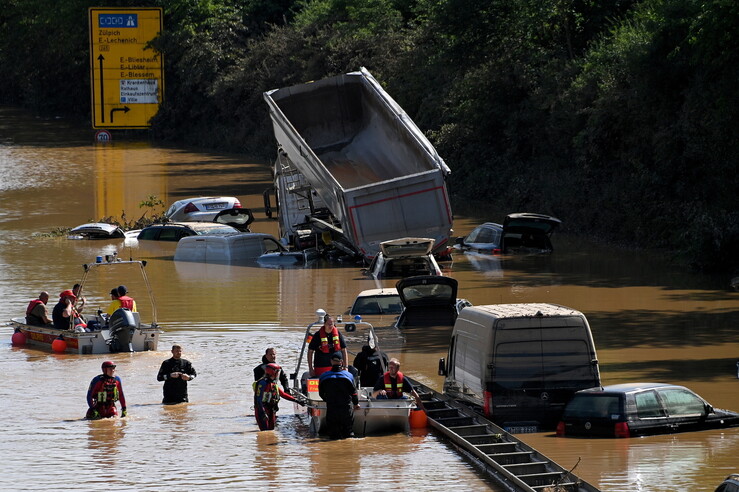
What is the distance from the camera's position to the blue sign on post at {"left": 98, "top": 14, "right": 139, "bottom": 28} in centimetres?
5747

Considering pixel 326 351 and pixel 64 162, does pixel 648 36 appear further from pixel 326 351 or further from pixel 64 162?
pixel 64 162

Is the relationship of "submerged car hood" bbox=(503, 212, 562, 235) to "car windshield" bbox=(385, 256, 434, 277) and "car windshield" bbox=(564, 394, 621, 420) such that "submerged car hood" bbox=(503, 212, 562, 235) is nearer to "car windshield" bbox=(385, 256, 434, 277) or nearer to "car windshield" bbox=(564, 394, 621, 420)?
"car windshield" bbox=(385, 256, 434, 277)

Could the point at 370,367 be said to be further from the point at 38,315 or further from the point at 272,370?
the point at 38,315

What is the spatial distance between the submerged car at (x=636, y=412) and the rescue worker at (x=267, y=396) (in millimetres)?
3867

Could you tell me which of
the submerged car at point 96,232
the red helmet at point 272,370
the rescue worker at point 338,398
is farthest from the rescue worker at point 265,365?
the submerged car at point 96,232

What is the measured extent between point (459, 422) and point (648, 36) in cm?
2146

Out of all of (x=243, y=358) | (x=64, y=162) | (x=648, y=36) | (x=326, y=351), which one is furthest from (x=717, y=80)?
(x=64, y=162)

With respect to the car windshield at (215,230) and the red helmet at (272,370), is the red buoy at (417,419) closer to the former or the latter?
the red helmet at (272,370)

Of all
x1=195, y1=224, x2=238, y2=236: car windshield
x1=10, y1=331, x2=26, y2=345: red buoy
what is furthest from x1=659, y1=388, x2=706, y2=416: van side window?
x1=195, y1=224, x2=238, y2=236: car windshield

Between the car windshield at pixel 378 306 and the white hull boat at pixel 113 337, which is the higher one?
the car windshield at pixel 378 306

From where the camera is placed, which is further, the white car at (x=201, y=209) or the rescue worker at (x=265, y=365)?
the white car at (x=201, y=209)

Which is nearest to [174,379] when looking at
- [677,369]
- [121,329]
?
[121,329]

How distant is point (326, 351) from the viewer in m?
18.6

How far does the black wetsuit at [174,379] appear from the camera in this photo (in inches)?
763
